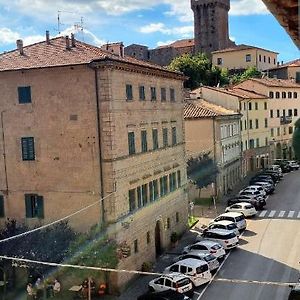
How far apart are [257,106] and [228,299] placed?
144 ft

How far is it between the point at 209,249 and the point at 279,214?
1462 centimetres

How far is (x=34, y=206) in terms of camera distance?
29.3 meters

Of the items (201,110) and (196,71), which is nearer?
(201,110)

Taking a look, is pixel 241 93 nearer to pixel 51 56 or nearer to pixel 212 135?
pixel 212 135

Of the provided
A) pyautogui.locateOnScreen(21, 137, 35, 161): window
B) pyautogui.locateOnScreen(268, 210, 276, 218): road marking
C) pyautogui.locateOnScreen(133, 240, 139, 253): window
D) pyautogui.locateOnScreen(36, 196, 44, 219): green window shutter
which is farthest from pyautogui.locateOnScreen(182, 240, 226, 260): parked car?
pyautogui.locateOnScreen(268, 210, 276, 218): road marking

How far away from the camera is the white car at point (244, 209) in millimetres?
42906

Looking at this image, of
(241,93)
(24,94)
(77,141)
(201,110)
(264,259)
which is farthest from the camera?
(241,93)

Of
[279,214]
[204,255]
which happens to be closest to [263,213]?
[279,214]

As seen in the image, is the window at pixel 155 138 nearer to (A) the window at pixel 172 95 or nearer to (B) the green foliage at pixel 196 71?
(A) the window at pixel 172 95

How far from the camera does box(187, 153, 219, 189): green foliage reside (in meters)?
47.6

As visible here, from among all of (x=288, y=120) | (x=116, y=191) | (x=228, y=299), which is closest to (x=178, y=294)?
(x=228, y=299)

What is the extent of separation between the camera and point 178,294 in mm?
24297

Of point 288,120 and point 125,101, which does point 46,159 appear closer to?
point 125,101

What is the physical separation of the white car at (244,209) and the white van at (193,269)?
1517 centimetres
